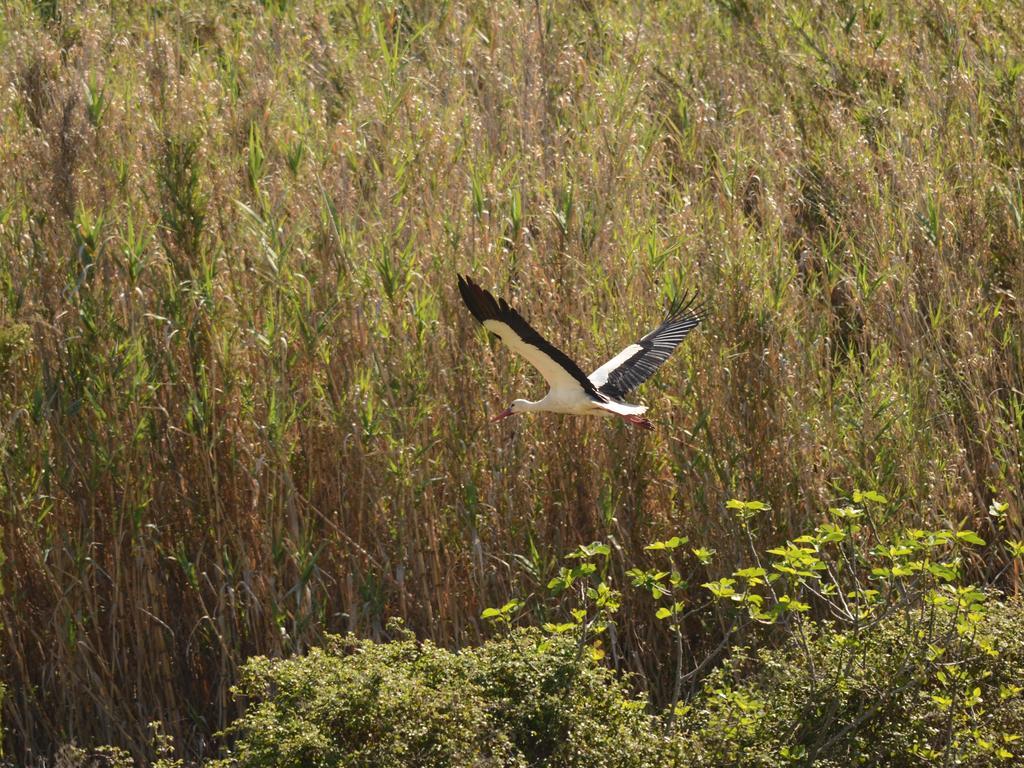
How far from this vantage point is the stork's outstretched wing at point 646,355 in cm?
504

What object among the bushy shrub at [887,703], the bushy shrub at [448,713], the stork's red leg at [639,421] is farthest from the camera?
the stork's red leg at [639,421]

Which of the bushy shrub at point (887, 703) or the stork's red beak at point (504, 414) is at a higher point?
the stork's red beak at point (504, 414)

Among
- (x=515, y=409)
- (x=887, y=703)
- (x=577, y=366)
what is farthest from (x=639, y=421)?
(x=887, y=703)

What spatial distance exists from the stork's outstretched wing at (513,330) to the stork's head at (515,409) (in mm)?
285

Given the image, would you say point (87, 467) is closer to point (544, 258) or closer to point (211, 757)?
point (211, 757)

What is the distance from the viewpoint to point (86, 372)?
5.07 metres

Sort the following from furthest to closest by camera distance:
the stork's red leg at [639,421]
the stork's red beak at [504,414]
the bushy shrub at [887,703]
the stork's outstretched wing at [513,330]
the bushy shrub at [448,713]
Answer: the stork's red beak at [504,414]
the stork's red leg at [639,421]
the stork's outstretched wing at [513,330]
the bushy shrub at [887,703]
the bushy shrub at [448,713]

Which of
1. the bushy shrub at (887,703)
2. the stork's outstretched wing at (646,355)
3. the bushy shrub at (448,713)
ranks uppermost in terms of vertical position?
the stork's outstretched wing at (646,355)

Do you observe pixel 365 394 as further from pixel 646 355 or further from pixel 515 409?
pixel 646 355

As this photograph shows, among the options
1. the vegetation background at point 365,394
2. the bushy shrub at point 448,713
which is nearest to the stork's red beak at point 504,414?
the vegetation background at point 365,394

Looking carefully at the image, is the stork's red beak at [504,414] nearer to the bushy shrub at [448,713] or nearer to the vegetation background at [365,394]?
the vegetation background at [365,394]

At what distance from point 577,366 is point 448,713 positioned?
137cm

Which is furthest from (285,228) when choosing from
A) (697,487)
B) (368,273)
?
(697,487)

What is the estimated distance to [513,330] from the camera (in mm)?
4527
